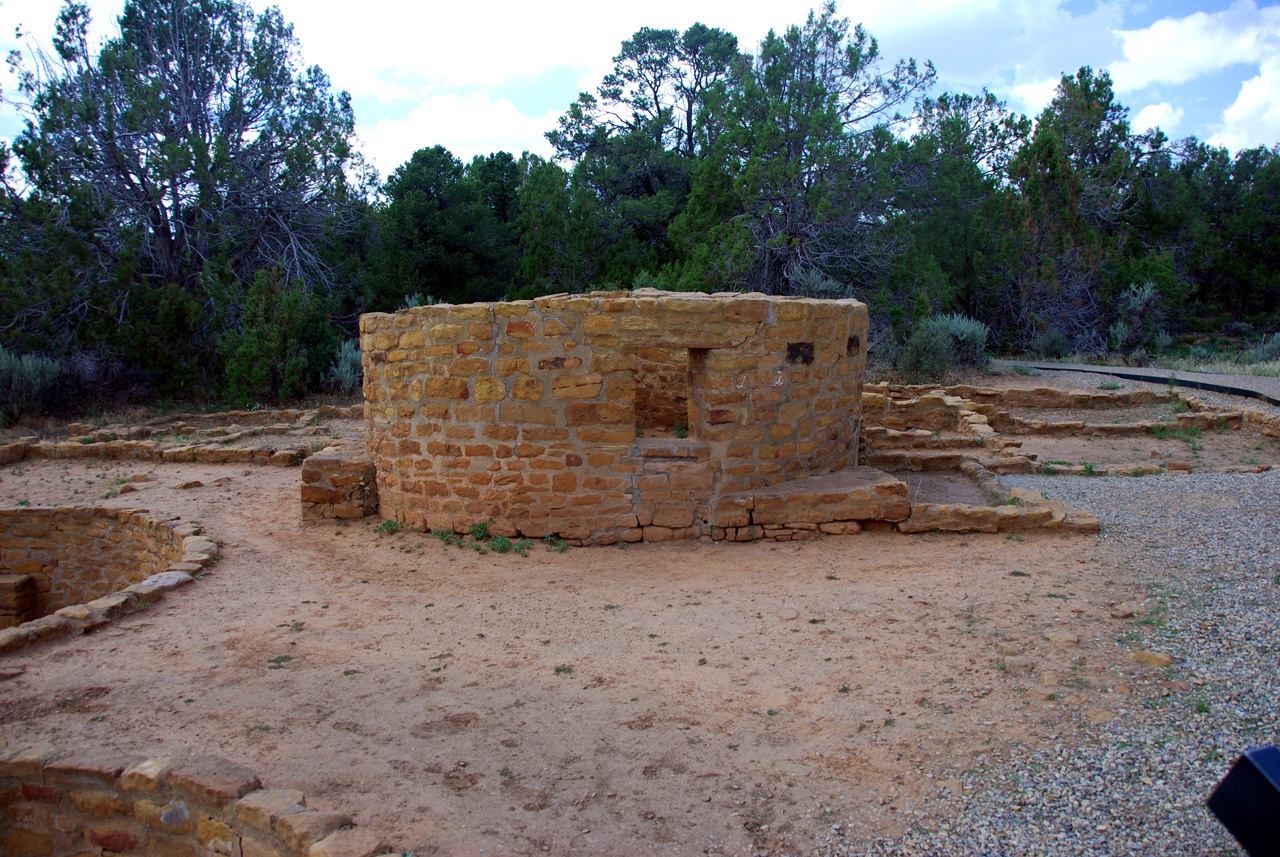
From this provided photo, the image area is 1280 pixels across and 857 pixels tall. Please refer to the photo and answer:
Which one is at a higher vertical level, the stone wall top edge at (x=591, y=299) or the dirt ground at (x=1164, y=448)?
the stone wall top edge at (x=591, y=299)

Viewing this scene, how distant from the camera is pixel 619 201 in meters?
20.2

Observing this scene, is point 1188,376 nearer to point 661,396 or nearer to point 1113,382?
point 1113,382

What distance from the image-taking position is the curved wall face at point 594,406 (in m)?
5.83

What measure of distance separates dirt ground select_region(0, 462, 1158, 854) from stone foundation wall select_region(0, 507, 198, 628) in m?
2.73

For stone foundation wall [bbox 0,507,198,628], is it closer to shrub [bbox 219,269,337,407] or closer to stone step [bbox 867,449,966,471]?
shrub [bbox 219,269,337,407]

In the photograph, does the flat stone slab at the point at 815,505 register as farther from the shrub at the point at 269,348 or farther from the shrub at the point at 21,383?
the shrub at the point at 21,383

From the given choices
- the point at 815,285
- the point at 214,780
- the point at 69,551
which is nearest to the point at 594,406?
the point at 214,780

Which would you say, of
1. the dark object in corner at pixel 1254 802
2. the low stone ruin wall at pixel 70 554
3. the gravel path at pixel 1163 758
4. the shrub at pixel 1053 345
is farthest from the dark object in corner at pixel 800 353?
the shrub at pixel 1053 345

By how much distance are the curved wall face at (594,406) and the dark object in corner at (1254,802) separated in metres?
4.56

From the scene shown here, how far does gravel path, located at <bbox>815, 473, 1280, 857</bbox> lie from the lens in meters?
2.47

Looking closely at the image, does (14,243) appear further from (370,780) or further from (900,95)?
(900,95)

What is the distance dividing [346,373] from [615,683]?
1333 cm

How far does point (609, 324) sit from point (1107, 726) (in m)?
3.91

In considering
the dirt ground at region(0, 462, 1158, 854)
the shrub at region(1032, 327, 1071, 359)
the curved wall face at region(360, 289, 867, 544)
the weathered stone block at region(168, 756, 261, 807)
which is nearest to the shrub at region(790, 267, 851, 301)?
the shrub at region(1032, 327, 1071, 359)
